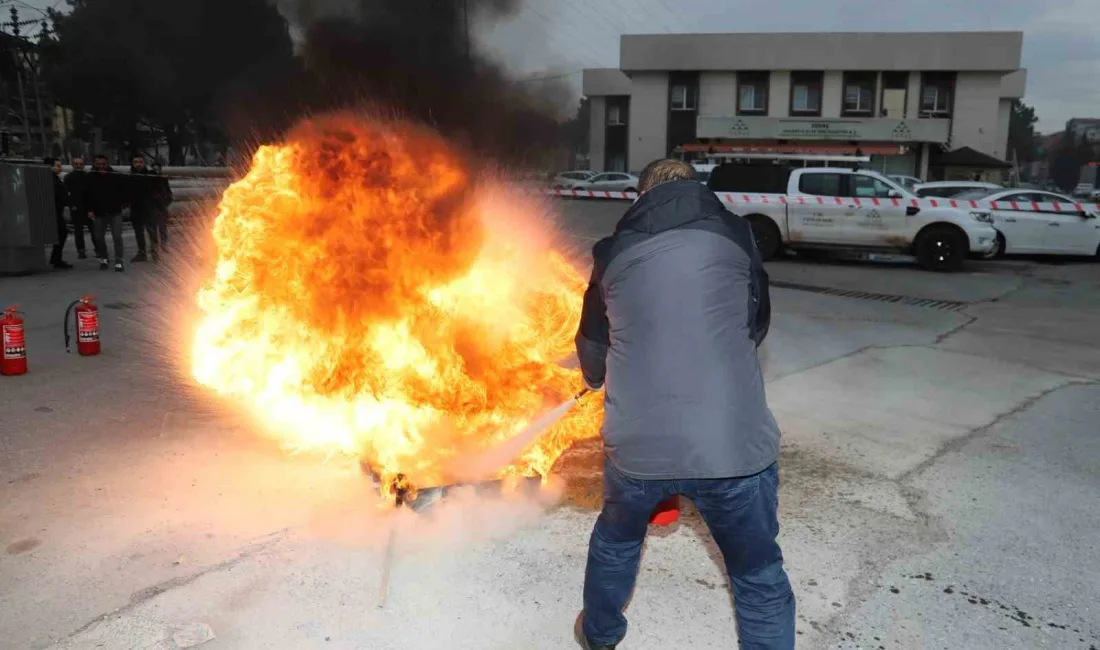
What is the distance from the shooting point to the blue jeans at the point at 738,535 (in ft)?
7.93

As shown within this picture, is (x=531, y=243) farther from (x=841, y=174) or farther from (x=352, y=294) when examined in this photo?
(x=841, y=174)

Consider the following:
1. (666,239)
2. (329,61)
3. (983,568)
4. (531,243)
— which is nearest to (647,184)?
(666,239)

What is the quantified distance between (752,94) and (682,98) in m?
3.42

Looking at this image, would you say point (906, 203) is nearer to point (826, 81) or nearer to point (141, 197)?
point (141, 197)

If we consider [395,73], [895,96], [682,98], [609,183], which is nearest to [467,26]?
[395,73]

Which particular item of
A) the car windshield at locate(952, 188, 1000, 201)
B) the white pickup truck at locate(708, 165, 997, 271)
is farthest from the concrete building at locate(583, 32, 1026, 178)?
the white pickup truck at locate(708, 165, 997, 271)

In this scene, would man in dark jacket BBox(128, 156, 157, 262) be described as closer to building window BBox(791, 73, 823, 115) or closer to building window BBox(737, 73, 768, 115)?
building window BBox(737, 73, 768, 115)

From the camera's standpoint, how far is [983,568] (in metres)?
3.51

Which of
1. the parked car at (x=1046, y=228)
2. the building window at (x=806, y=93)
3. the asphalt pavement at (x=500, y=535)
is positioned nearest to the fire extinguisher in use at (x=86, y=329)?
the asphalt pavement at (x=500, y=535)

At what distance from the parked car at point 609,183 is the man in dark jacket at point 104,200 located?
18778 mm

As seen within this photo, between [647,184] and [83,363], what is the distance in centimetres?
607

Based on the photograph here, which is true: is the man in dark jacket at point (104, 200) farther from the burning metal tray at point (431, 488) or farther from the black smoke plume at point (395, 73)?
the burning metal tray at point (431, 488)

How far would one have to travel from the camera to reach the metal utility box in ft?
36.3

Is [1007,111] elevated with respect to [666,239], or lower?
elevated
